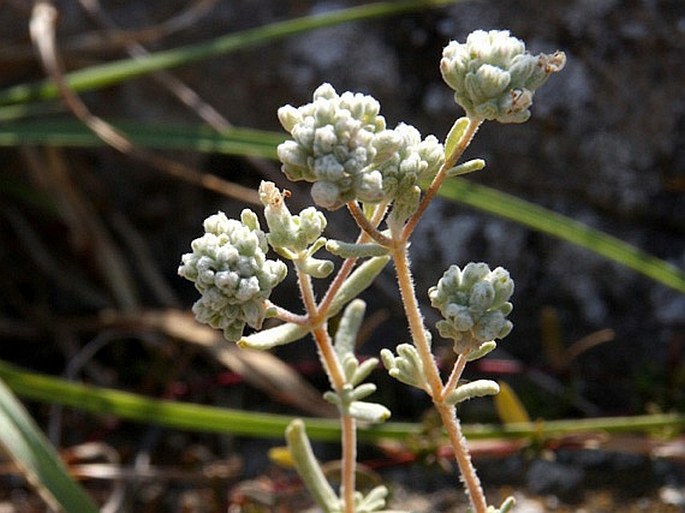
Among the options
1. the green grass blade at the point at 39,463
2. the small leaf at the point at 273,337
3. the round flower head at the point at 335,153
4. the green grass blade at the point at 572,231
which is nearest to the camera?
the round flower head at the point at 335,153

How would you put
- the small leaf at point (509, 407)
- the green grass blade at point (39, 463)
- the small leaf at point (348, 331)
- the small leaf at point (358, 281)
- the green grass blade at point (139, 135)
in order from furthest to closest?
1. the green grass blade at point (139, 135)
2. the small leaf at point (509, 407)
3. the green grass blade at point (39, 463)
4. the small leaf at point (348, 331)
5. the small leaf at point (358, 281)

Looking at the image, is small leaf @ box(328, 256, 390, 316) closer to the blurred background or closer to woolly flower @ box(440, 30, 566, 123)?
woolly flower @ box(440, 30, 566, 123)

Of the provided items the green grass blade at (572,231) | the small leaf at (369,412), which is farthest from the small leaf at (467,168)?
the green grass blade at (572,231)

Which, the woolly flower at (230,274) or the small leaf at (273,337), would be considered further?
the small leaf at (273,337)

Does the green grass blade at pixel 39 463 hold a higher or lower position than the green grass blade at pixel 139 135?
lower

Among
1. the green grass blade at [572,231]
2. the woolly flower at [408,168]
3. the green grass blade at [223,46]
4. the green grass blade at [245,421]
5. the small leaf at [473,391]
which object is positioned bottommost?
the small leaf at [473,391]

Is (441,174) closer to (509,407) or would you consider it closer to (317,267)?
(317,267)

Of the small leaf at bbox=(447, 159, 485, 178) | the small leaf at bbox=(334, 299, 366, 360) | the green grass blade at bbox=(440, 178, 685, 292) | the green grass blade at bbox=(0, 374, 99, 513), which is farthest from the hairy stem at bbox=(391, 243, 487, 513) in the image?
the green grass blade at bbox=(440, 178, 685, 292)

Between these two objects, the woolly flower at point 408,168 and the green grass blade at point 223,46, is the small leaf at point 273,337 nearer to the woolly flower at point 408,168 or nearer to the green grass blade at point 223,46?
the woolly flower at point 408,168
